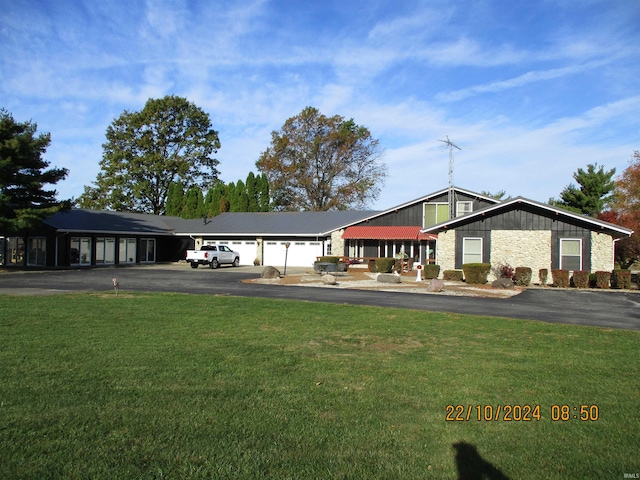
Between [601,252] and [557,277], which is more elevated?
[601,252]

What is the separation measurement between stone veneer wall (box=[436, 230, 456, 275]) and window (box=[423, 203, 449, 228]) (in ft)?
24.1

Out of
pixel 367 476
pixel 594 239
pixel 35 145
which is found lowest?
pixel 367 476

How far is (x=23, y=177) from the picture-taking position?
3016 centimetres

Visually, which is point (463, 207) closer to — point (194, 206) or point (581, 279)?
point (581, 279)

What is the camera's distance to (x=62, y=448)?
174 inches

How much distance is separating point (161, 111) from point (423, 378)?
5695cm

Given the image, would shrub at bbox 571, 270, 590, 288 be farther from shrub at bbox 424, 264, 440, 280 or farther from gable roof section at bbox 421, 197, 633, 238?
shrub at bbox 424, 264, 440, 280

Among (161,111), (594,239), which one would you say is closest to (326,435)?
(594,239)

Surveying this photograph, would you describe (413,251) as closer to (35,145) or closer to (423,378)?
(35,145)

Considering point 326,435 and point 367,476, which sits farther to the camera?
point 326,435

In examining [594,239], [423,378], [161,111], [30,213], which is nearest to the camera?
[423,378]

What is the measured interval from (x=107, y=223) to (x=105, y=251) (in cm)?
238

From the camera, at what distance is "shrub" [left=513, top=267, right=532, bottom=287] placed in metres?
24.8

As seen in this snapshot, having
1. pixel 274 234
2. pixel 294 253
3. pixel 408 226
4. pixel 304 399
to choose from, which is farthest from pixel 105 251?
pixel 304 399
